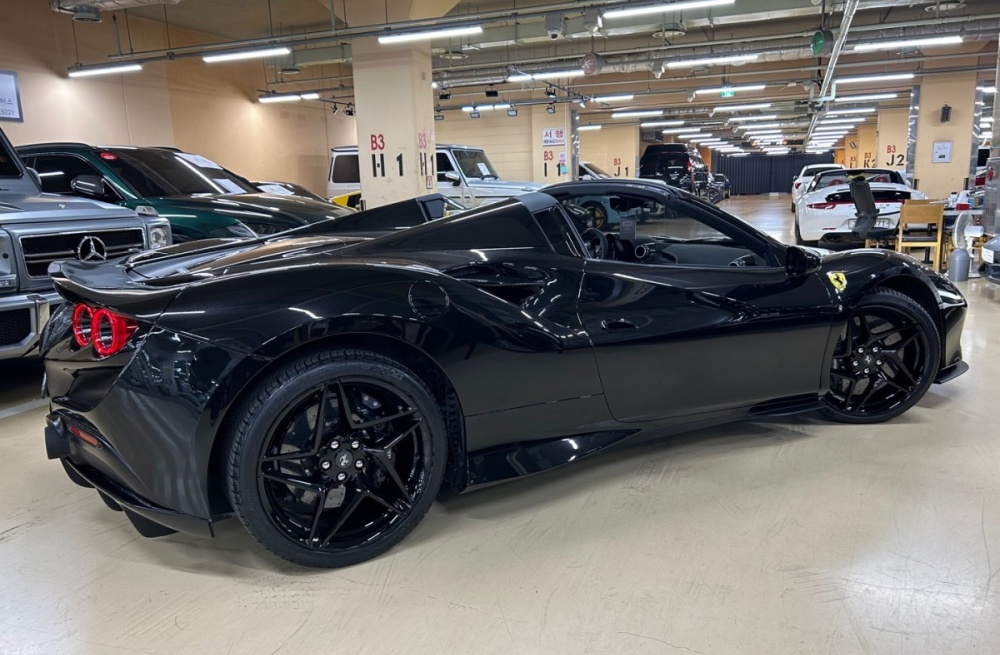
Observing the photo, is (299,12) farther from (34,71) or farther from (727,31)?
(727,31)

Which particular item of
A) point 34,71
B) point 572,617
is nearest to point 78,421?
point 572,617

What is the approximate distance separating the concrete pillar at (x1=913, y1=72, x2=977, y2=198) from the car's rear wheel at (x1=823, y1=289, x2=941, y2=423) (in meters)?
17.9

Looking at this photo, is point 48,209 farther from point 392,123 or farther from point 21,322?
point 392,123

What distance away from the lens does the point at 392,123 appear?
11797 millimetres

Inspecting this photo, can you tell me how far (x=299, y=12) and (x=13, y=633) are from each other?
605 inches

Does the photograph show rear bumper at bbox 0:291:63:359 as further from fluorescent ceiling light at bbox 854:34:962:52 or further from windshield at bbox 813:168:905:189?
fluorescent ceiling light at bbox 854:34:962:52

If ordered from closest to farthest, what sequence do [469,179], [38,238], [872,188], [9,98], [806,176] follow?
1. [38,238]
2. [872,188]
3. [469,179]
4. [9,98]
5. [806,176]

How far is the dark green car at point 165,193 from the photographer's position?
5.66 m

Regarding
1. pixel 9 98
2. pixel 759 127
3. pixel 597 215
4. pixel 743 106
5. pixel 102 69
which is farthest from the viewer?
pixel 759 127

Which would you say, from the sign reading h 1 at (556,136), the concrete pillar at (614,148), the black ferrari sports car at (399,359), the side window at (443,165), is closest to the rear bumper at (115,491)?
the black ferrari sports car at (399,359)

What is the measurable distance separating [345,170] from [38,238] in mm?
10539

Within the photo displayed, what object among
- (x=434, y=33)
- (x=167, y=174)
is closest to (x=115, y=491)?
(x=167, y=174)

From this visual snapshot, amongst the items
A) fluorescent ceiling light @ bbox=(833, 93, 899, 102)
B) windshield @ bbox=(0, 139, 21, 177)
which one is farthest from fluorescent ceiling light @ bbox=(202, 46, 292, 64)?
fluorescent ceiling light @ bbox=(833, 93, 899, 102)

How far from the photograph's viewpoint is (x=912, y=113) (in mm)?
18938
